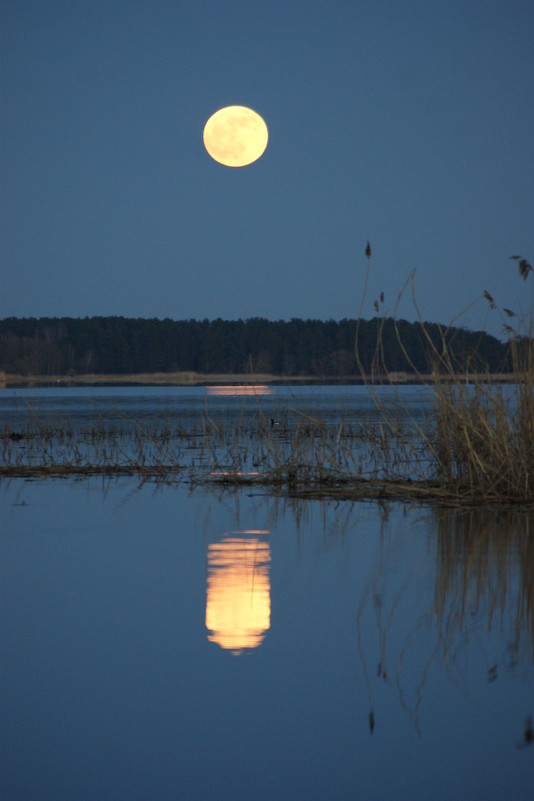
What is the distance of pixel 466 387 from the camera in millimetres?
7492

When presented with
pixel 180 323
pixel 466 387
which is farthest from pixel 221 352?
pixel 466 387

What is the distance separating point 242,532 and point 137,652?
2702 millimetres

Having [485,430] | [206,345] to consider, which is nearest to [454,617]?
[485,430]

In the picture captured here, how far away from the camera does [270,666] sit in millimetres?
3441

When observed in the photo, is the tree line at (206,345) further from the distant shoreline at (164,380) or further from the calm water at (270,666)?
the calm water at (270,666)

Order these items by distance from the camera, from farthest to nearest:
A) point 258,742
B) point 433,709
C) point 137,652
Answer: point 137,652 < point 433,709 < point 258,742

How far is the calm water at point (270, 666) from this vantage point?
2.62m

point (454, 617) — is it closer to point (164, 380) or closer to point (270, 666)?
point (270, 666)

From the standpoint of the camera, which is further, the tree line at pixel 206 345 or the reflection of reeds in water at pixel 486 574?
the tree line at pixel 206 345

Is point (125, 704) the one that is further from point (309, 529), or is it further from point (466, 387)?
point (466, 387)

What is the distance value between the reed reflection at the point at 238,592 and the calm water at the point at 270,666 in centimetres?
1

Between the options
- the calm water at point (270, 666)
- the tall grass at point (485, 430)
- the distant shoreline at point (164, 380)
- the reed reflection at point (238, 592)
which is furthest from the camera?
the distant shoreline at point (164, 380)

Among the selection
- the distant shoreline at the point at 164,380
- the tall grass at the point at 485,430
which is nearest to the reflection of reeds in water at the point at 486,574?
the tall grass at the point at 485,430

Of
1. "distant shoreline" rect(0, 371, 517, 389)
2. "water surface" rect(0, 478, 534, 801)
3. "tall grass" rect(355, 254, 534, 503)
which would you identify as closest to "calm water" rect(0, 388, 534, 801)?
"water surface" rect(0, 478, 534, 801)
